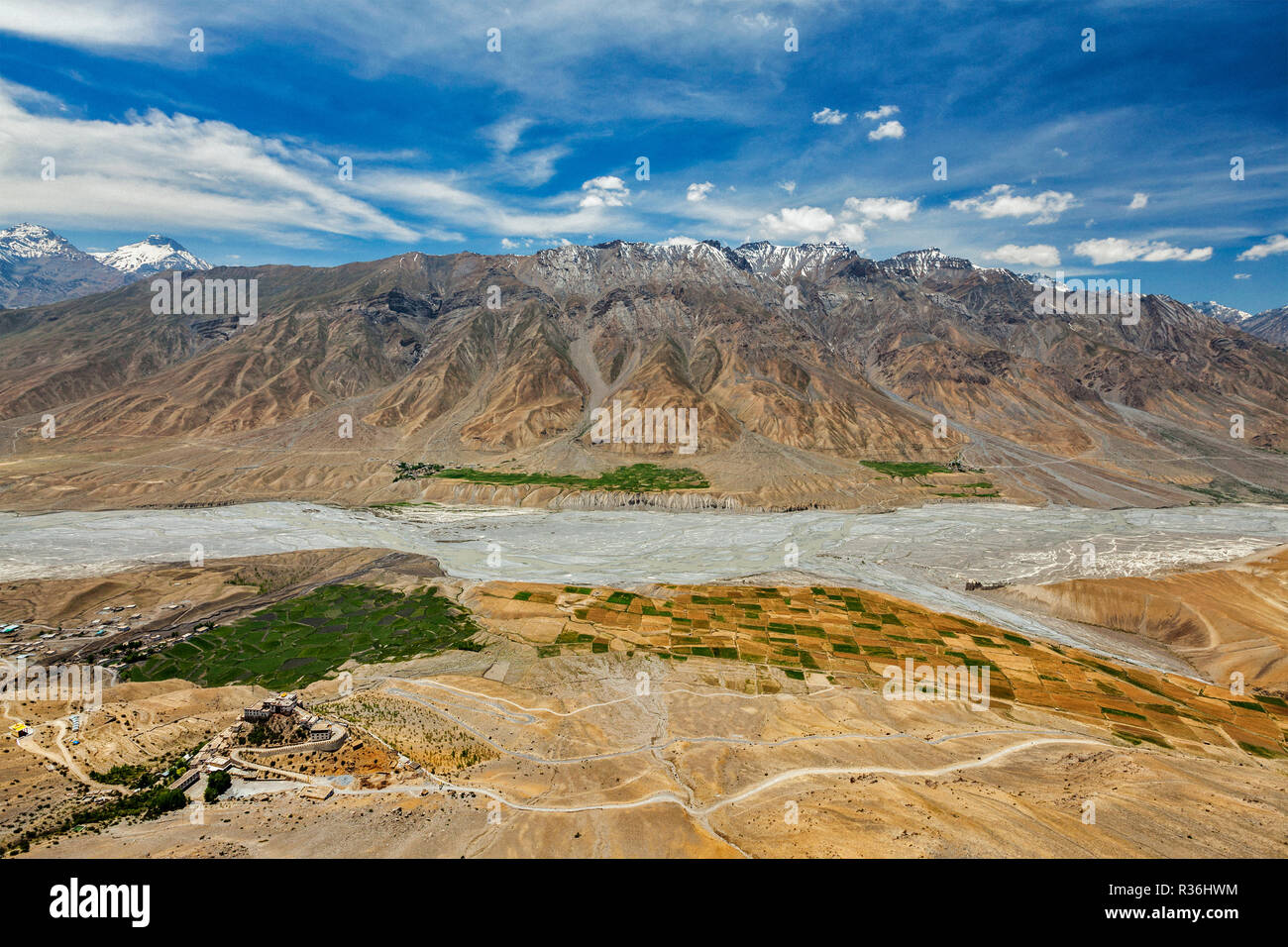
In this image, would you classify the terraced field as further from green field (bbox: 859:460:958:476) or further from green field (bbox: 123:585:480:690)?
green field (bbox: 859:460:958:476)

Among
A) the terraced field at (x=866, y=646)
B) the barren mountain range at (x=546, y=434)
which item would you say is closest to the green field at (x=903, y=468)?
the barren mountain range at (x=546, y=434)

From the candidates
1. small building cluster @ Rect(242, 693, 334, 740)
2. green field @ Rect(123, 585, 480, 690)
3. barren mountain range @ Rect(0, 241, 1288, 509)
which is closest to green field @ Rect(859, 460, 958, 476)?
barren mountain range @ Rect(0, 241, 1288, 509)

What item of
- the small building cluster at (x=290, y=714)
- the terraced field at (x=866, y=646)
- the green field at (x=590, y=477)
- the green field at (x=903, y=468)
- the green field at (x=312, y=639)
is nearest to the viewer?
the small building cluster at (x=290, y=714)

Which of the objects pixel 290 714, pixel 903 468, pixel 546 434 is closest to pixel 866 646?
pixel 290 714

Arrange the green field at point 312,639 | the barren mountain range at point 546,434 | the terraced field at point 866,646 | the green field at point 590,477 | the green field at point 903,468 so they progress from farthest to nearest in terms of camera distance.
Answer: the green field at point 903,468, the green field at point 590,477, the barren mountain range at point 546,434, the green field at point 312,639, the terraced field at point 866,646

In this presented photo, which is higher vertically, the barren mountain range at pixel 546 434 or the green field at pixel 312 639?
the barren mountain range at pixel 546 434

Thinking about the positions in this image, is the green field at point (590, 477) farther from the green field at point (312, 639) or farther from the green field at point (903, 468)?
the green field at point (312, 639)
